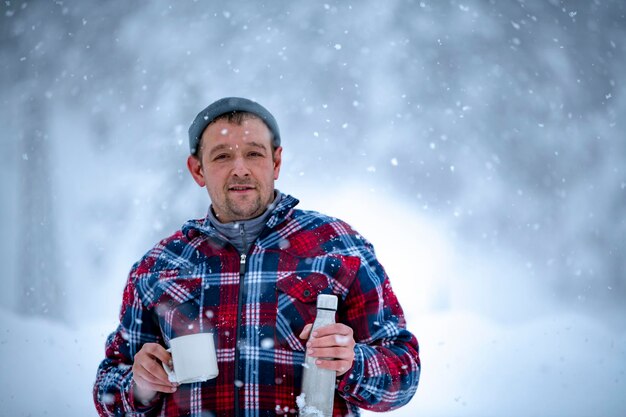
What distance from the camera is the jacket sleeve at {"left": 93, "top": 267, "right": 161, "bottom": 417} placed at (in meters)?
2.10

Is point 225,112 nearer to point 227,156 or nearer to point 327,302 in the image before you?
point 227,156

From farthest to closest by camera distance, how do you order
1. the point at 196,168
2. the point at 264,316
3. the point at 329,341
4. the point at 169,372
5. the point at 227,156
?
the point at 196,168 < the point at 227,156 < the point at 264,316 < the point at 169,372 < the point at 329,341

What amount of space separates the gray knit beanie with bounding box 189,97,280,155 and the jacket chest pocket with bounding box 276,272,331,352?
737 mm

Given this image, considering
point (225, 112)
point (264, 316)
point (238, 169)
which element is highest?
point (225, 112)

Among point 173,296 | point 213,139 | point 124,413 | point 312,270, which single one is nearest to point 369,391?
point 312,270

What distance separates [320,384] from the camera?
5.62 ft

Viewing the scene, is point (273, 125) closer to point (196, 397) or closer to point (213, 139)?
point (213, 139)

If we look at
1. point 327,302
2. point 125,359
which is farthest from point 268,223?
point 125,359

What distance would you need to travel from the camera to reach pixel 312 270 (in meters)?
2.09

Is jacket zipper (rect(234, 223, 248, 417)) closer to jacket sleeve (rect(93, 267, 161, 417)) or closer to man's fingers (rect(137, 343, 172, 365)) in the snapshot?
man's fingers (rect(137, 343, 172, 365))

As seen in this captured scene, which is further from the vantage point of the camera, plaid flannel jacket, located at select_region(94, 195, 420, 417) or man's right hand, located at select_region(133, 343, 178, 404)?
plaid flannel jacket, located at select_region(94, 195, 420, 417)

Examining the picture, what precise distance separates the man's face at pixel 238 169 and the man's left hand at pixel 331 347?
2.52 feet

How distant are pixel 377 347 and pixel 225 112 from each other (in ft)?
3.90

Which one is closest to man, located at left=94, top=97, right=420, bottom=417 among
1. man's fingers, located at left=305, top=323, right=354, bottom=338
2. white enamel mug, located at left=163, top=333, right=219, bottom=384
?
man's fingers, located at left=305, top=323, right=354, bottom=338
